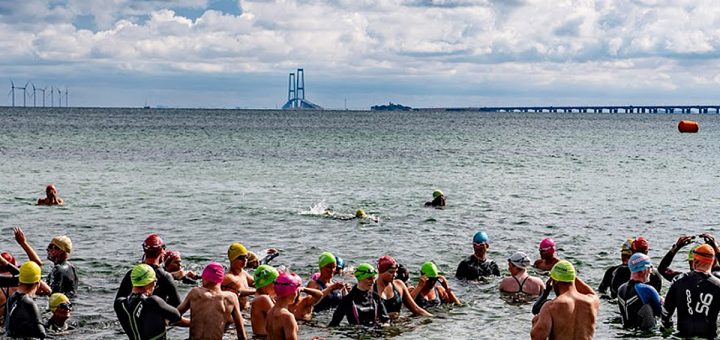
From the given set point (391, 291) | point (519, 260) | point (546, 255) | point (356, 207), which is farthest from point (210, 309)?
point (356, 207)

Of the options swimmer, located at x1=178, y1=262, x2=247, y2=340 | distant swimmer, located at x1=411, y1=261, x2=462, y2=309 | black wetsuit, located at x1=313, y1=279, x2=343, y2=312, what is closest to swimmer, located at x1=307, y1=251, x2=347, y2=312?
black wetsuit, located at x1=313, y1=279, x2=343, y2=312

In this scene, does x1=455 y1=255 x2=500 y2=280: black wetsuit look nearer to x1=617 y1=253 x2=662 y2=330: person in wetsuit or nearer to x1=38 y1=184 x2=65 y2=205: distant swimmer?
x1=617 y1=253 x2=662 y2=330: person in wetsuit

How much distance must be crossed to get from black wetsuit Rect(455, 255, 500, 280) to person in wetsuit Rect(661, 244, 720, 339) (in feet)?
21.4

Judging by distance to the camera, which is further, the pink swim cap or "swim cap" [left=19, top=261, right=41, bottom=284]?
"swim cap" [left=19, top=261, right=41, bottom=284]

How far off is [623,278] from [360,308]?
6.04 metres

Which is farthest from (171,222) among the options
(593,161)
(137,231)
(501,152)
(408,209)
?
(501,152)

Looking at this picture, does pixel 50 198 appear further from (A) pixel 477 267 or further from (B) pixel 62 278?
Result: (A) pixel 477 267

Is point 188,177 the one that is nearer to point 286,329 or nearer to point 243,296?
point 243,296

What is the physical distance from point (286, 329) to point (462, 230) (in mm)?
19140

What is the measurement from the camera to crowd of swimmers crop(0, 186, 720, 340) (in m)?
12.6

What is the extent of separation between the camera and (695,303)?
14.7 m

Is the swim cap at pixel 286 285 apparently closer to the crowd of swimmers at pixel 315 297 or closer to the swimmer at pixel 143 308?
the crowd of swimmers at pixel 315 297

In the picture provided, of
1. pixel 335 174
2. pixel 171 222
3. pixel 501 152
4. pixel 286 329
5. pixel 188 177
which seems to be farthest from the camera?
pixel 501 152

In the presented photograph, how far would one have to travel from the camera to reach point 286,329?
41.4 ft
